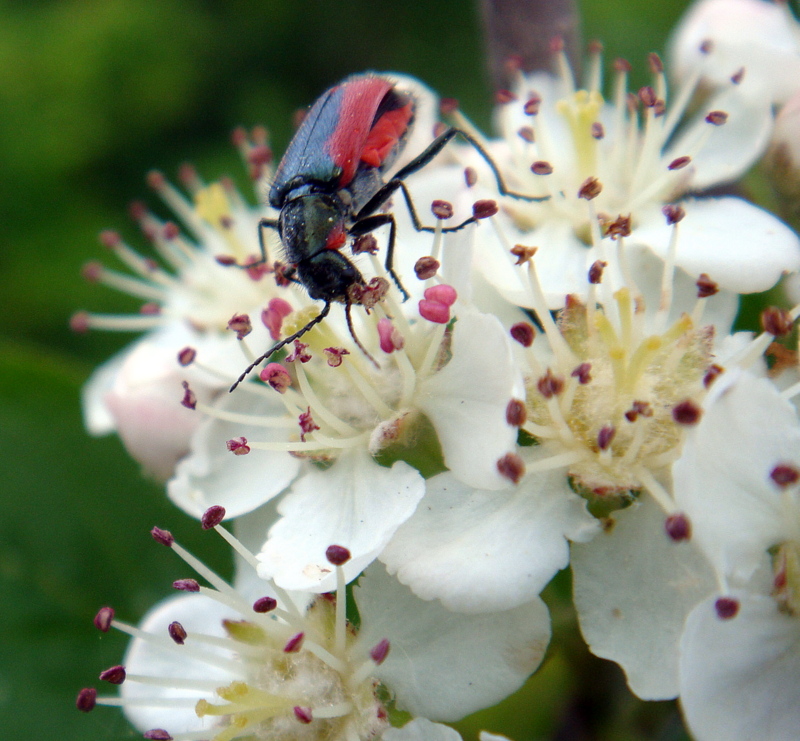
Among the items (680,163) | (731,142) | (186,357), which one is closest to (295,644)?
(186,357)

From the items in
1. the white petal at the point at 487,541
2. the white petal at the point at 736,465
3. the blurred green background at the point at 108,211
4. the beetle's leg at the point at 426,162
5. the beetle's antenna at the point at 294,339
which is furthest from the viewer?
the blurred green background at the point at 108,211

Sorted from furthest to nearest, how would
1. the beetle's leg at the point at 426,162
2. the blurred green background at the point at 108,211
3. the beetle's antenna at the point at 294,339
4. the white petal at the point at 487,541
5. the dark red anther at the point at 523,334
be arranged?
the blurred green background at the point at 108,211 < the beetle's leg at the point at 426,162 < the beetle's antenna at the point at 294,339 < the dark red anther at the point at 523,334 < the white petal at the point at 487,541

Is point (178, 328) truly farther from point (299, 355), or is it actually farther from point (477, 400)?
point (477, 400)

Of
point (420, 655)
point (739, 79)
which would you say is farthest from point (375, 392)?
point (739, 79)

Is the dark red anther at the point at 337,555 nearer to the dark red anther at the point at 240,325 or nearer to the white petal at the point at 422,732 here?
the white petal at the point at 422,732

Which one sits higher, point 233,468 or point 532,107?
point 532,107

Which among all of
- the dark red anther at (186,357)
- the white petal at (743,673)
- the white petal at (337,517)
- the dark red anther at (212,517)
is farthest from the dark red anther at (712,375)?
the dark red anther at (186,357)

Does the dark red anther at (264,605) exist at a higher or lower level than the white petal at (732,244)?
higher
